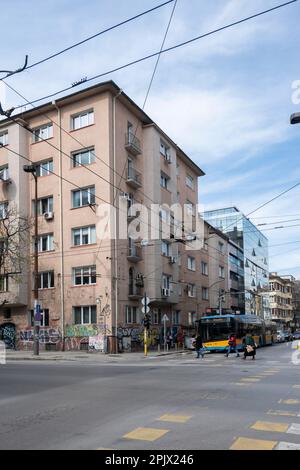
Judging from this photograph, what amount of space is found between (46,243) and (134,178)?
8004mm

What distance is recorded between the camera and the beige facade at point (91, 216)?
1319 inches

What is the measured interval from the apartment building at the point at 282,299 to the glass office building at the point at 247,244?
15049 millimetres

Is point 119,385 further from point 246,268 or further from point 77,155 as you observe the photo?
point 246,268

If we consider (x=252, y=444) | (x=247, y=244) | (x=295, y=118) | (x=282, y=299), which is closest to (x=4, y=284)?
(x=295, y=118)

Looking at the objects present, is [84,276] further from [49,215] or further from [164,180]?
[164,180]

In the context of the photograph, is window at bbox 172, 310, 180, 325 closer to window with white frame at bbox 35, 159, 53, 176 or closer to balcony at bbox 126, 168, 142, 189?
balcony at bbox 126, 168, 142, 189

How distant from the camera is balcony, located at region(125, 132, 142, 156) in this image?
3599cm

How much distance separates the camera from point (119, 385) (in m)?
13.6

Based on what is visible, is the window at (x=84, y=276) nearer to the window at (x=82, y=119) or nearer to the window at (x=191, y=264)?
the window at (x=82, y=119)

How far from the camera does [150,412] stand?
9336 mm

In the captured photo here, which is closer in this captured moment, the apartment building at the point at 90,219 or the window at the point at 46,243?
the apartment building at the point at 90,219

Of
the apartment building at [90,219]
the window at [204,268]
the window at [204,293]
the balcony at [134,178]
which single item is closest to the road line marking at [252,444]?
the apartment building at [90,219]

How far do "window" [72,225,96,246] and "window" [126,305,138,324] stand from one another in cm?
528
